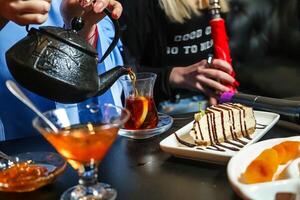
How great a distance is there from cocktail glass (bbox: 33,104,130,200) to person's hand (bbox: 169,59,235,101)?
0.55 m

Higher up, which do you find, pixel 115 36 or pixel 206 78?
pixel 115 36

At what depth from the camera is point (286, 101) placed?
1.02 m

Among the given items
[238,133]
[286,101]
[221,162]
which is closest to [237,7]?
[286,101]

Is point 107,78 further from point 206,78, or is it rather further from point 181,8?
point 181,8

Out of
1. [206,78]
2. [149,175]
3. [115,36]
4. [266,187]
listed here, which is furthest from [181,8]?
[266,187]

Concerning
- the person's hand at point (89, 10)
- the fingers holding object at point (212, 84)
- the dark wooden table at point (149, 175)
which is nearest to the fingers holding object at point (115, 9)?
the person's hand at point (89, 10)

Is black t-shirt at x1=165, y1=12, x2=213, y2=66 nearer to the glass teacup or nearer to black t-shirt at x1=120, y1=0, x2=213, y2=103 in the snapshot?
black t-shirt at x1=120, y1=0, x2=213, y2=103

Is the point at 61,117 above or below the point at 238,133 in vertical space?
above

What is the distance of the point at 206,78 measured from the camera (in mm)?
1372

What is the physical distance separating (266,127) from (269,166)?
268mm

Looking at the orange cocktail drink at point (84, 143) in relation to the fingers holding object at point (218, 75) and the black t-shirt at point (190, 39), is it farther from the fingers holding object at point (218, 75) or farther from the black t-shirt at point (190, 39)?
the black t-shirt at point (190, 39)

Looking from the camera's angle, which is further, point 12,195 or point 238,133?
point 238,133

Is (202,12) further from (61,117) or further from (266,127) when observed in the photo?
(61,117)

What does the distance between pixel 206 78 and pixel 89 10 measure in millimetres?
444
